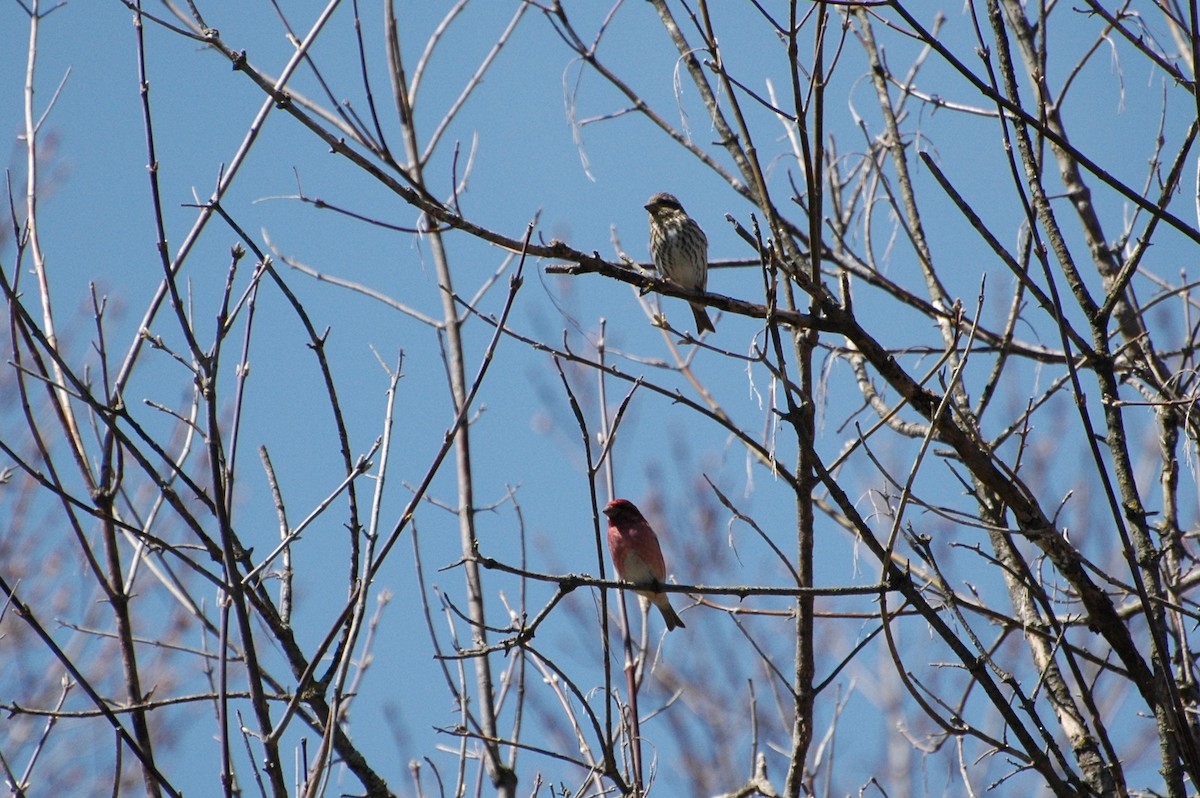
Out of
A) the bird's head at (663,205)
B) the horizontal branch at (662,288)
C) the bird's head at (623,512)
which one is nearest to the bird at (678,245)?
the bird's head at (663,205)

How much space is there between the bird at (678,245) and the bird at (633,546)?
1779 millimetres

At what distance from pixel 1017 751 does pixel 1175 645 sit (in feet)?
3.50

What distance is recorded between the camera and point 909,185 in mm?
5109

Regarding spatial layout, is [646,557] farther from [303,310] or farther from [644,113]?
[303,310]

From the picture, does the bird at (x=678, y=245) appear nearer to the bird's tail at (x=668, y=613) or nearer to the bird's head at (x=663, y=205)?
the bird's head at (x=663, y=205)

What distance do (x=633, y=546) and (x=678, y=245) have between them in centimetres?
239

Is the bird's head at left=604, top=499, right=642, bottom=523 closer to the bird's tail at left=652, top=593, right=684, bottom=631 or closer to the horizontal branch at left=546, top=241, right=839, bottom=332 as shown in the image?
the bird's tail at left=652, top=593, right=684, bottom=631

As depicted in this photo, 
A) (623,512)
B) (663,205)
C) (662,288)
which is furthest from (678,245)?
(662,288)

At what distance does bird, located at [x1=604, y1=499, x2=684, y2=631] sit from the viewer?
572 cm

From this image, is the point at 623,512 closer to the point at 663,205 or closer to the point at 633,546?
the point at 633,546

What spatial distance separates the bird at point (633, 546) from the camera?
572cm

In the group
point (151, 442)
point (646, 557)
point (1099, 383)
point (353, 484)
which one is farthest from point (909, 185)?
point (151, 442)

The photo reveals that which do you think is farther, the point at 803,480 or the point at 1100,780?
the point at 1100,780

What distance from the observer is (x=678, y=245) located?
742 cm
